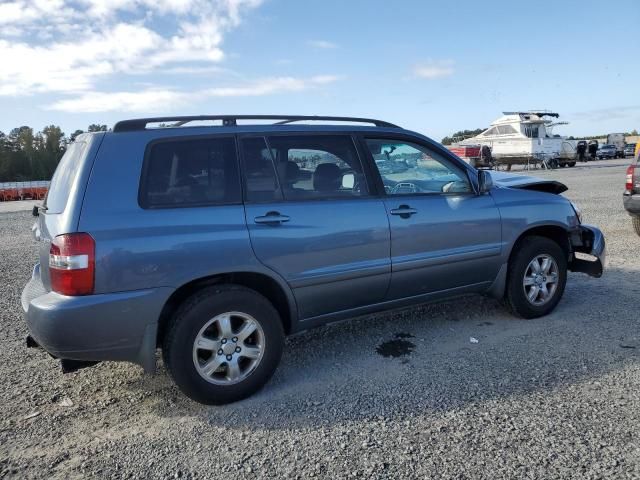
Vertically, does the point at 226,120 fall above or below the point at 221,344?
above

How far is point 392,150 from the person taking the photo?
4.20m

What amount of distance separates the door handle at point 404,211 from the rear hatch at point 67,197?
2.09 m

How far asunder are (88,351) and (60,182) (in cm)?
115

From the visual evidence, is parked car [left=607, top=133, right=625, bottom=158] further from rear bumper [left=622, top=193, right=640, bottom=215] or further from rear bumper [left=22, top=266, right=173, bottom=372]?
rear bumper [left=22, top=266, right=173, bottom=372]

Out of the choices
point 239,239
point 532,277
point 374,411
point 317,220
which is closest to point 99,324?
point 239,239

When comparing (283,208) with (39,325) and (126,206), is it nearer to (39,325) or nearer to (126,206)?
(126,206)

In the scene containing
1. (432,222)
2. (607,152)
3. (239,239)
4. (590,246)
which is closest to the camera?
(239,239)

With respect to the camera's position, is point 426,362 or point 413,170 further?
point 413,170

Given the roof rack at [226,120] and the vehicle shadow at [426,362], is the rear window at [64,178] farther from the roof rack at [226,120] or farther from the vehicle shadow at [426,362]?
the vehicle shadow at [426,362]

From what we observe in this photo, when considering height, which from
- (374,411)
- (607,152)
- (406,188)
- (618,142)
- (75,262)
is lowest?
(374,411)

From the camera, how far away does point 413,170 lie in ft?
14.1

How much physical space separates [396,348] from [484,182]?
1.57m

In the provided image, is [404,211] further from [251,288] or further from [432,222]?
[251,288]

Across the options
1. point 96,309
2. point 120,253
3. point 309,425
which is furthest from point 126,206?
point 309,425
